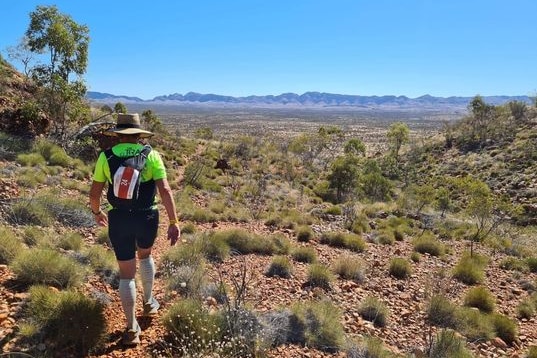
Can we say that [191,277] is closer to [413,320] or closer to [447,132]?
[413,320]

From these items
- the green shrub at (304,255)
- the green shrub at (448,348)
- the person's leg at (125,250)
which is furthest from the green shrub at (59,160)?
the green shrub at (448,348)

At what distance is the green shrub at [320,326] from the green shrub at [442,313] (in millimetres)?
1961

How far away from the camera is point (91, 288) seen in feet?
17.9

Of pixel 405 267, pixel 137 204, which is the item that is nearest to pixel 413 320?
pixel 405 267

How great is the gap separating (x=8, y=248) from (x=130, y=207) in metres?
2.91

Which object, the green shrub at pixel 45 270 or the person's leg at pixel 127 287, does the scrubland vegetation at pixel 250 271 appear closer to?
the green shrub at pixel 45 270

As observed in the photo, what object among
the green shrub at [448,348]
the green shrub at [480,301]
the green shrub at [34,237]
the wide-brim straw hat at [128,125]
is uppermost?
the wide-brim straw hat at [128,125]

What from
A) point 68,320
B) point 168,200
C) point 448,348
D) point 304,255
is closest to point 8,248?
point 68,320

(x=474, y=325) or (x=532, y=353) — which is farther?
(x=474, y=325)

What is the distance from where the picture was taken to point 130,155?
401cm

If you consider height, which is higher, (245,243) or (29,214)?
(29,214)

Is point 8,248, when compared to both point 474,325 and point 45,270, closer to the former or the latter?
point 45,270

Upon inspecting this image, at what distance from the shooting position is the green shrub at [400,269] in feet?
29.5

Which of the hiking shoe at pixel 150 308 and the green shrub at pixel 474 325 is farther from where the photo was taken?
the green shrub at pixel 474 325
